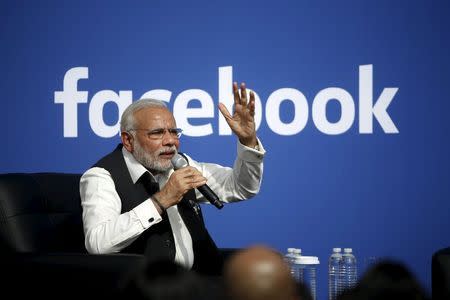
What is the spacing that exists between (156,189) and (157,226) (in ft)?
0.51

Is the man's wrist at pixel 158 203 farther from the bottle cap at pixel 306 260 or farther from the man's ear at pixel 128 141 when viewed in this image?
the bottle cap at pixel 306 260

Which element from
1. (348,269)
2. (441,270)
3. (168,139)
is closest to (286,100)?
(348,269)

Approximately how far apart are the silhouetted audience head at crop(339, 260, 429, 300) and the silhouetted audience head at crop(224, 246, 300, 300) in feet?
0.24

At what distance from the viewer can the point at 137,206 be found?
2.41m

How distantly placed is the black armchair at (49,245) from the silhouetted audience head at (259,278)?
96 cm

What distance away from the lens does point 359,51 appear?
368cm

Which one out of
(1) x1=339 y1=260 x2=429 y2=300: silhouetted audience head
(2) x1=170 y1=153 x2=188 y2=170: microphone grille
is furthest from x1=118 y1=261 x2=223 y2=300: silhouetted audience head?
(2) x1=170 y1=153 x2=188 y2=170: microphone grille

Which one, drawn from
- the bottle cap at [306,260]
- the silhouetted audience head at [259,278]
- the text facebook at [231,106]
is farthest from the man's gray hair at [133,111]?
the silhouetted audience head at [259,278]

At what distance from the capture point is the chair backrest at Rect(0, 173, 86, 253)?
2439mm

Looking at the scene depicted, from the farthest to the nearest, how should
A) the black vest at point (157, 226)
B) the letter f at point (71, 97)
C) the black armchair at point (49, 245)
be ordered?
the letter f at point (71, 97), the black vest at point (157, 226), the black armchair at point (49, 245)

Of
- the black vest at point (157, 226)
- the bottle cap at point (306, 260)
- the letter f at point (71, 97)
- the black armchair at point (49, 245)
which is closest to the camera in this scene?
the black armchair at point (49, 245)

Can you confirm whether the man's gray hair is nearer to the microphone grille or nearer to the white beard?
the white beard

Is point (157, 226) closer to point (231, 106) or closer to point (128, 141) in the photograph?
point (128, 141)

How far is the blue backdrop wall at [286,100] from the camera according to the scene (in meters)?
3.62
